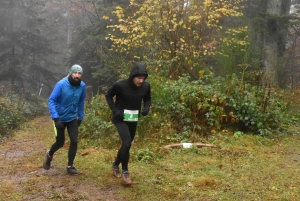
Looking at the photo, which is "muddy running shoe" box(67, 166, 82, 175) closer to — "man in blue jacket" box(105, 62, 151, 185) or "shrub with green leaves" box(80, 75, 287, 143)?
"man in blue jacket" box(105, 62, 151, 185)

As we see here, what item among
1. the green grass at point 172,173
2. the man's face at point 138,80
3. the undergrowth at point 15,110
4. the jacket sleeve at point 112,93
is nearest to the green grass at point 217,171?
the green grass at point 172,173

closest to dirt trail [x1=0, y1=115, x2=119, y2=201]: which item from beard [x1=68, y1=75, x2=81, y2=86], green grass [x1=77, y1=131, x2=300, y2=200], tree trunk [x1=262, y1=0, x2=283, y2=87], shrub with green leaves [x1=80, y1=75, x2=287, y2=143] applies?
green grass [x1=77, y1=131, x2=300, y2=200]

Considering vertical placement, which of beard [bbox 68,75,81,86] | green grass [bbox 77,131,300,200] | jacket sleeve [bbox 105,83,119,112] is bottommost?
green grass [bbox 77,131,300,200]

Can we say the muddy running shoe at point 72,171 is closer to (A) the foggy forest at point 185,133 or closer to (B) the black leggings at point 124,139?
(A) the foggy forest at point 185,133

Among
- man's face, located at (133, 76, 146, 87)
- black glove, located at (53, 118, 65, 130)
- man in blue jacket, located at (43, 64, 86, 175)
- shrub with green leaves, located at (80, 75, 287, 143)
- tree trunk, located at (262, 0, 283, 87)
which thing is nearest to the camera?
man's face, located at (133, 76, 146, 87)

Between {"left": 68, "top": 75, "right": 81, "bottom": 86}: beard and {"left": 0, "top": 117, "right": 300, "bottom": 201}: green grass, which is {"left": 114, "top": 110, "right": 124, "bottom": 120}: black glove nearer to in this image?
{"left": 68, "top": 75, "right": 81, "bottom": 86}: beard

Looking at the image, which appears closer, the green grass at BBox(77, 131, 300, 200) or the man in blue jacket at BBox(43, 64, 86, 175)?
the green grass at BBox(77, 131, 300, 200)

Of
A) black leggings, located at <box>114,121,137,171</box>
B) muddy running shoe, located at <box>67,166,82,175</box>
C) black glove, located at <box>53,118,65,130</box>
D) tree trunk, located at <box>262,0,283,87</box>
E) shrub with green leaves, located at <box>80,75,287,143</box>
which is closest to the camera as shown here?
black leggings, located at <box>114,121,137,171</box>

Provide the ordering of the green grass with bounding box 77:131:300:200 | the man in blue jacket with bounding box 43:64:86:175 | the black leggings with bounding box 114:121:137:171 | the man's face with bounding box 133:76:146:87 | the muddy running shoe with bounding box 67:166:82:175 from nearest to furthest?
the green grass with bounding box 77:131:300:200
the man's face with bounding box 133:76:146:87
the black leggings with bounding box 114:121:137:171
the man in blue jacket with bounding box 43:64:86:175
the muddy running shoe with bounding box 67:166:82:175

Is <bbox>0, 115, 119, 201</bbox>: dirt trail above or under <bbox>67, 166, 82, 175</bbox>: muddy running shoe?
under

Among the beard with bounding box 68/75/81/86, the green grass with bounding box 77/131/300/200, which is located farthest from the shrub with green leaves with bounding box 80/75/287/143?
the beard with bounding box 68/75/81/86

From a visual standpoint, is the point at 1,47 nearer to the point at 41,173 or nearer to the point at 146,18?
the point at 146,18

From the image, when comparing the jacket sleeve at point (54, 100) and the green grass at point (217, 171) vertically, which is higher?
the jacket sleeve at point (54, 100)

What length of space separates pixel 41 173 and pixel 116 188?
6.11 ft
